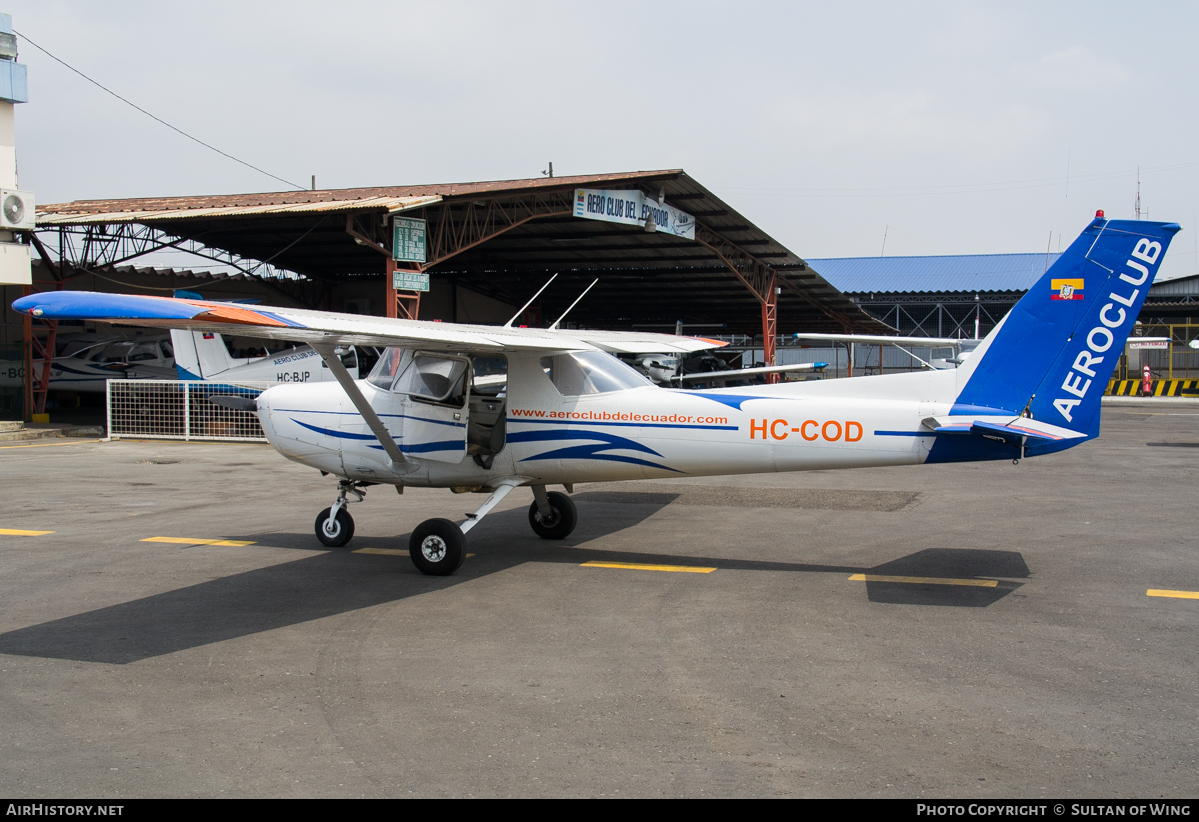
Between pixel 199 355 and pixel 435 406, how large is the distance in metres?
12.9

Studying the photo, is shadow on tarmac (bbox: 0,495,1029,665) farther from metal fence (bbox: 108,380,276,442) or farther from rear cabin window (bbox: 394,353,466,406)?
metal fence (bbox: 108,380,276,442)

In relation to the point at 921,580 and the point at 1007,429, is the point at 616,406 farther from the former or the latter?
the point at 1007,429

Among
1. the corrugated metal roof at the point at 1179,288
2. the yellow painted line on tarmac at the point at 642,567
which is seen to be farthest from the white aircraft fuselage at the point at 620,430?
the corrugated metal roof at the point at 1179,288

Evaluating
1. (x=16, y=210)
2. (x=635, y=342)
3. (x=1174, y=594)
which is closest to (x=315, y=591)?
(x=635, y=342)

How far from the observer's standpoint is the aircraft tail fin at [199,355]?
19078 mm

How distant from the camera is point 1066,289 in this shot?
22.5 feet

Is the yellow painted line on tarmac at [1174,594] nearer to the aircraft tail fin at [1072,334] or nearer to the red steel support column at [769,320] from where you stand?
the aircraft tail fin at [1072,334]

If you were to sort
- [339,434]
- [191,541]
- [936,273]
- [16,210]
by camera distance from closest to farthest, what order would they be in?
[339,434] → [191,541] → [16,210] → [936,273]

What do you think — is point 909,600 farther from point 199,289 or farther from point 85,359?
point 199,289

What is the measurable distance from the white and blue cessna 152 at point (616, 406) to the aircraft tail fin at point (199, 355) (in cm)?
1146

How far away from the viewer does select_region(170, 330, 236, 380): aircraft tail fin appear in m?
19.1

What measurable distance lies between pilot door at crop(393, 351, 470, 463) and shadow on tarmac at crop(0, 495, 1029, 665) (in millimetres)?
1071

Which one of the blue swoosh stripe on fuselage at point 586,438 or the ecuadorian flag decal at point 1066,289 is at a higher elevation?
the ecuadorian flag decal at point 1066,289

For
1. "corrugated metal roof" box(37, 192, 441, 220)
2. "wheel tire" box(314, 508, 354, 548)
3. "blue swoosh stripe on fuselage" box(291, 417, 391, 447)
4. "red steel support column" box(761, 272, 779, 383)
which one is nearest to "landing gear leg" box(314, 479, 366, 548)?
"wheel tire" box(314, 508, 354, 548)
